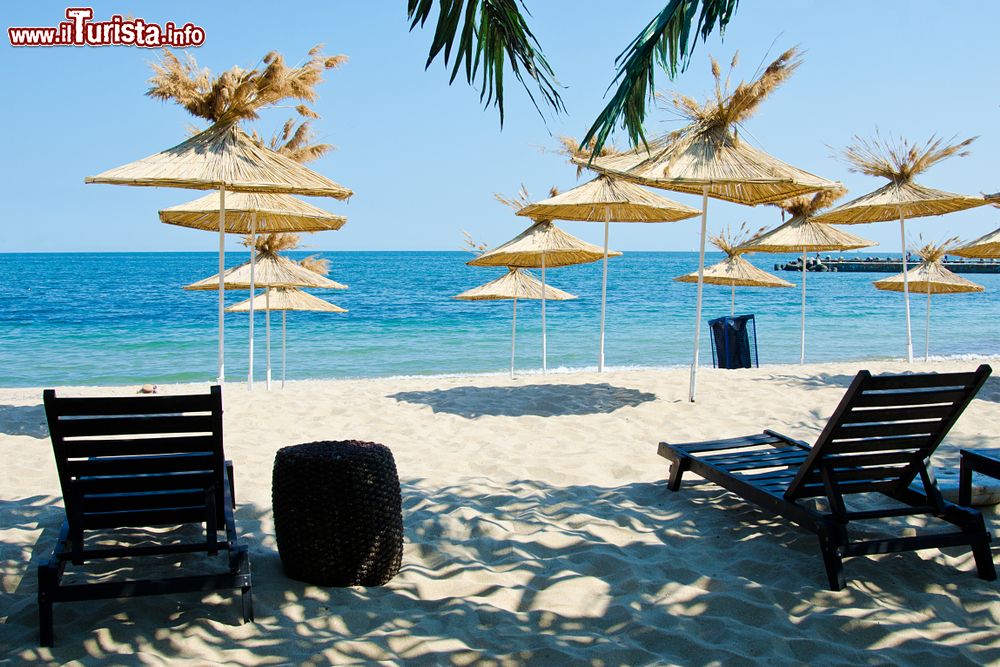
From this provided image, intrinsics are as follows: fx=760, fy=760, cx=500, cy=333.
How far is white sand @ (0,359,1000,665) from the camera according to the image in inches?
91.4

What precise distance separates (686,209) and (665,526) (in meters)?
4.95

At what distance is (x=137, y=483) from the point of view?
262 centimetres

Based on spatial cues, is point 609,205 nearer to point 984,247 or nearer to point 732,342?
point 732,342

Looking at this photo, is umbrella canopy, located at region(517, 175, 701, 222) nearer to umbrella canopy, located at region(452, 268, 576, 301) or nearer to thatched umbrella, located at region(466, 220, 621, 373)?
thatched umbrella, located at region(466, 220, 621, 373)

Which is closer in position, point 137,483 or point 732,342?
point 137,483

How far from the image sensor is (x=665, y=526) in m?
3.44

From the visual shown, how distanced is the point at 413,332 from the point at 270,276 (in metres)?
12.5

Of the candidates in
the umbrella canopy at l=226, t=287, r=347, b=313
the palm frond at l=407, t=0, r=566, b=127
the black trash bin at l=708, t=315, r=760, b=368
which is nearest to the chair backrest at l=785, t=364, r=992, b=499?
the palm frond at l=407, t=0, r=566, b=127

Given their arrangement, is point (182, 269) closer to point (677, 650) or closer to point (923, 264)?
point (923, 264)

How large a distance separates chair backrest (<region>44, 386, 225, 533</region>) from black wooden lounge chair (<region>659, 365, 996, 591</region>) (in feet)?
7.22

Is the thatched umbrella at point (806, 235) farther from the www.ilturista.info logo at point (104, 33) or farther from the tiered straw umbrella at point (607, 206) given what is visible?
the www.ilturista.info logo at point (104, 33)

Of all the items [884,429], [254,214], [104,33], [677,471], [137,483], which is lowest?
[677,471]

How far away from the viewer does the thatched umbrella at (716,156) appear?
5949mm

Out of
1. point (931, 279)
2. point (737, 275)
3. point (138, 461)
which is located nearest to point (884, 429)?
point (138, 461)
